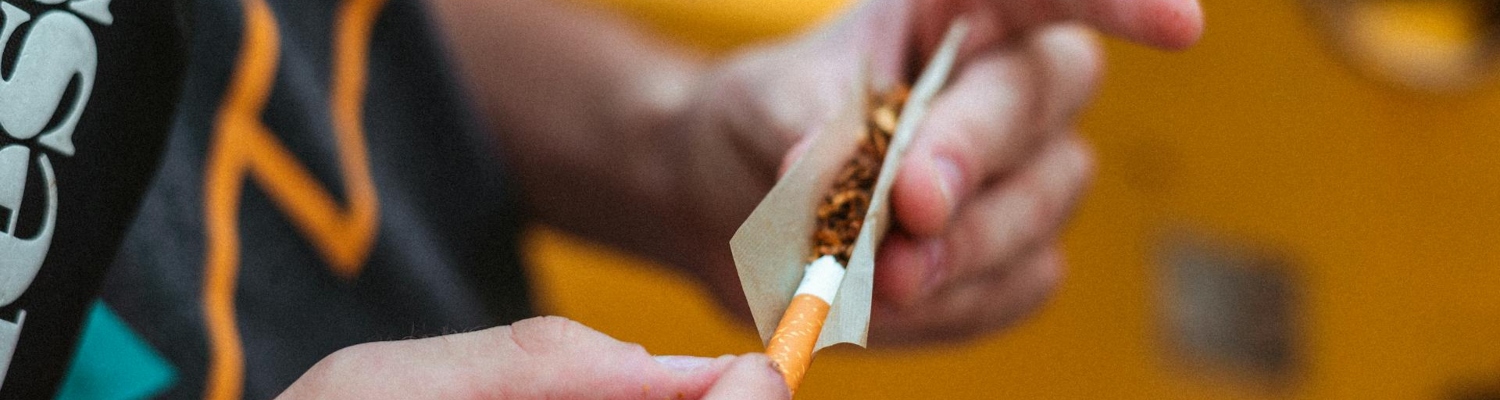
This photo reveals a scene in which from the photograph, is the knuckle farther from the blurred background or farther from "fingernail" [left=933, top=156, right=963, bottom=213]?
the blurred background

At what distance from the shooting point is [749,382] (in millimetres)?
154

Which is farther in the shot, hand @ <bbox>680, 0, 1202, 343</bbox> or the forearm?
the forearm

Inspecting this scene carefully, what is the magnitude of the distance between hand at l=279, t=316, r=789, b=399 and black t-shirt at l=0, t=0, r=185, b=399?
6 centimetres

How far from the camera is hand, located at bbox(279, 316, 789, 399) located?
151 mm

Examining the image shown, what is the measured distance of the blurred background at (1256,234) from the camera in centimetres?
57

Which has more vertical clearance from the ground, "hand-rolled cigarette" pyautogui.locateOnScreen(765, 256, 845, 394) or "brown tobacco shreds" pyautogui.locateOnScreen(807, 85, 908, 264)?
"brown tobacco shreds" pyautogui.locateOnScreen(807, 85, 908, 264)

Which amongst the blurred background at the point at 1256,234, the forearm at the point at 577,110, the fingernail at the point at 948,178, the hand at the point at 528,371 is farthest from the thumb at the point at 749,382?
the blurred background at the point at 1256,234

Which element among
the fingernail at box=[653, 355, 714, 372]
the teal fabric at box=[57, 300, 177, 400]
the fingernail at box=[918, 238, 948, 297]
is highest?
the fingernail at box=[918, 238, 948, 297]

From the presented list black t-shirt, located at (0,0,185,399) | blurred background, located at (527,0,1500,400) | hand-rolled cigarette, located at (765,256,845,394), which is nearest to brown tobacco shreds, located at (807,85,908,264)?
hand-rolled cigarette, located at (765,256,845,394)

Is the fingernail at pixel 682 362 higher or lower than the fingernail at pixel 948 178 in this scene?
lower

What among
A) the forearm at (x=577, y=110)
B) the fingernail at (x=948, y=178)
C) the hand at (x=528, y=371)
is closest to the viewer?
the hand at (x=528, y=371)

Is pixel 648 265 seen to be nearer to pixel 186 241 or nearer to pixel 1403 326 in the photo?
pixel 186 241

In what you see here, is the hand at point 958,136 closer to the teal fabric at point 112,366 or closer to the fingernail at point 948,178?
the fingernail at point 948,178

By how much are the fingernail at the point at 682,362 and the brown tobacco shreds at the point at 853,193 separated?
0.07 metres
